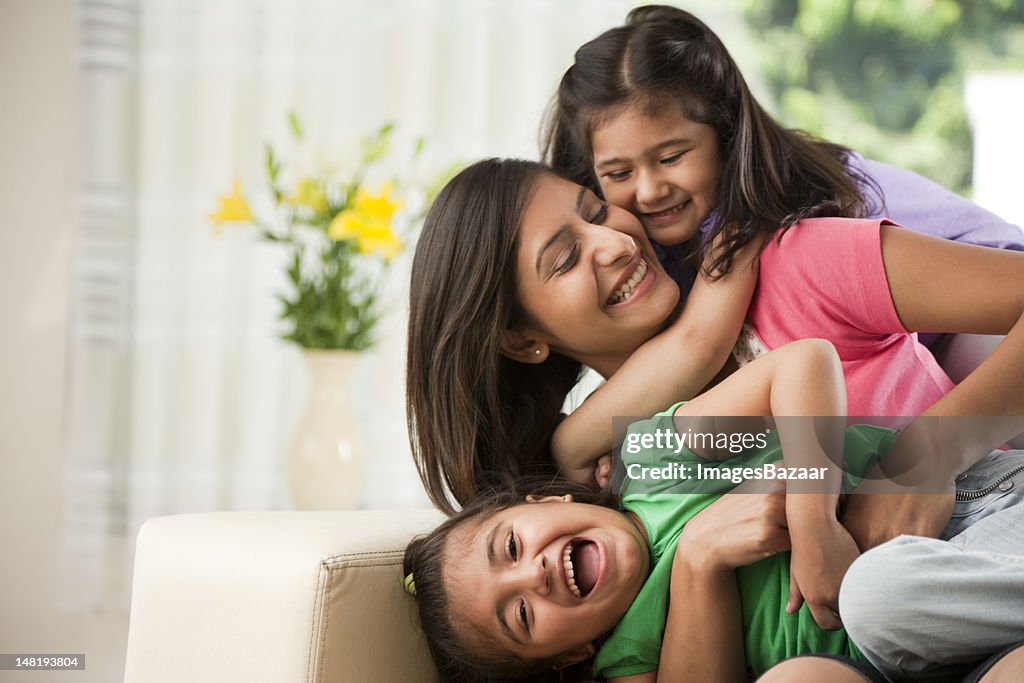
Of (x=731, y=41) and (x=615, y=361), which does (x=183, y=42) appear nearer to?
(x=731, y=41)

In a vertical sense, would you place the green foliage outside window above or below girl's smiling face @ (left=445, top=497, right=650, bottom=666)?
above

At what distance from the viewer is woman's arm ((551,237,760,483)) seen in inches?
51.4

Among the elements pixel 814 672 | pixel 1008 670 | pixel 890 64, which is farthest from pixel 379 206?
pixel 890 64

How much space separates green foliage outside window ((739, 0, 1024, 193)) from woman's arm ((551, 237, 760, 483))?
15.7 ft

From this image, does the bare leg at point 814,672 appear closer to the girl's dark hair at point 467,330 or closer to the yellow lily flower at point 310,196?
the girl's dark hair at point 467,330

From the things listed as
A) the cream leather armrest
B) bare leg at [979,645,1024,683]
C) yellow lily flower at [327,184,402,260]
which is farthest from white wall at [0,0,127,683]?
bare leg at [979,645,1024,683]

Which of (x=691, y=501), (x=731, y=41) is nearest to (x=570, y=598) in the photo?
(x=691, y=501)

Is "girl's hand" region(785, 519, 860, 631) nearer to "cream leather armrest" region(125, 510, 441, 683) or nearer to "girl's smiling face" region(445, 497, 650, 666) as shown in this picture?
"girl's smiling face" region(445, 497, 650, 666)

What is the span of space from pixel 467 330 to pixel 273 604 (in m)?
0.46

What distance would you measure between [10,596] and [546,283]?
2.29 metres

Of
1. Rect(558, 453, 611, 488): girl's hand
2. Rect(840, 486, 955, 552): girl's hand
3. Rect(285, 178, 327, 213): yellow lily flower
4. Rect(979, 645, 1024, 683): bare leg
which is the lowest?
Rect(979, 645, 1024, 683): bare leg

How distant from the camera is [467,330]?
4.58 feet

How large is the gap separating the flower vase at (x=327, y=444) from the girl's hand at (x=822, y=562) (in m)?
1.55

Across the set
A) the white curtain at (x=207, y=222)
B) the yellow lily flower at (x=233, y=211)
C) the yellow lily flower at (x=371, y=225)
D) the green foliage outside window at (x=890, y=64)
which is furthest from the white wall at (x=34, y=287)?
the green foliage outside window at (x=890, y=64)
